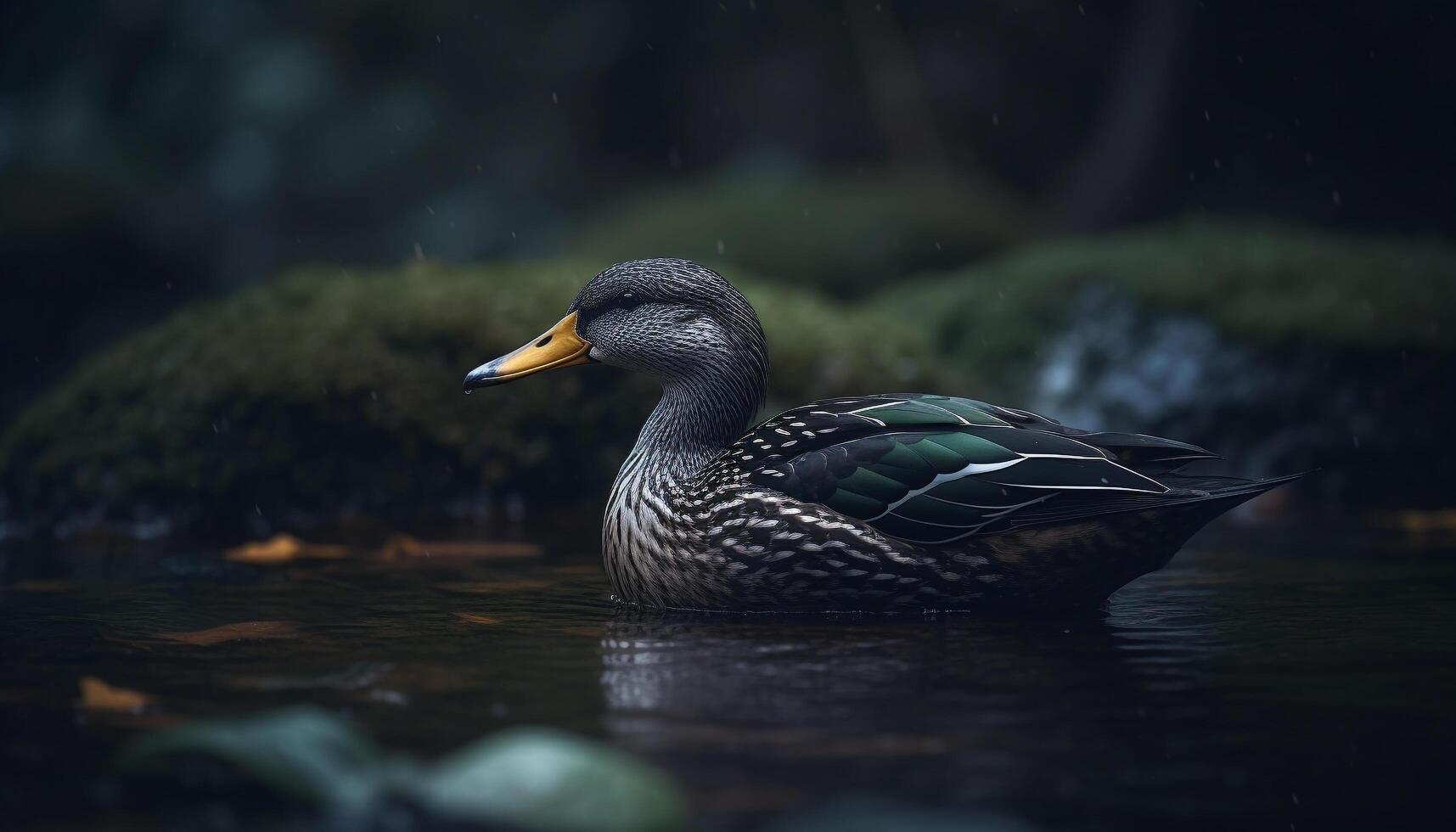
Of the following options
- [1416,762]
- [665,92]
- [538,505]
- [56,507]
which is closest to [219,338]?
[56,507]

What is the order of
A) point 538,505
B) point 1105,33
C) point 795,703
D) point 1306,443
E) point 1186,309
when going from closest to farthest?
point 795,703 < point 538,505 < point 1306,443 < point 1186,309 < point 1105,33

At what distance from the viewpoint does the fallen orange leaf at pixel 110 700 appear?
3.95 meters

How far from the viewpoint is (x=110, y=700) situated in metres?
3.97

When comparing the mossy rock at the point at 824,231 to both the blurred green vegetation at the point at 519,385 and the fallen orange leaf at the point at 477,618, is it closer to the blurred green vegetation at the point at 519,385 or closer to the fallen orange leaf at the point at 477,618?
the blurred green vegetation at the point at 519,385

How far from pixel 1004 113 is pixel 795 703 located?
13493mm

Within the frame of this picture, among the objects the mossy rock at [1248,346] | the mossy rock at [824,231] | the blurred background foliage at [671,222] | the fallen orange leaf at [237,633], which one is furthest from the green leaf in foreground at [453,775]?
the mossy rock at [824,231]

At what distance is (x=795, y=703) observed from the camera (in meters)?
3.96

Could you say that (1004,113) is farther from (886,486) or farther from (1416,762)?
(1416,762)

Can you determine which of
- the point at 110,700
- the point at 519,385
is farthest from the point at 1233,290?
the point at 110,700

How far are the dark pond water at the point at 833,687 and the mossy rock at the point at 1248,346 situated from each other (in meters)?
3.33

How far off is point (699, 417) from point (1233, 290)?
5978mm

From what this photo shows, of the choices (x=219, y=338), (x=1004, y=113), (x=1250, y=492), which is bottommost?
(x=1250, y=492)

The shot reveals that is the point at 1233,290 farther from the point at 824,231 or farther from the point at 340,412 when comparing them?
the point at 340,412

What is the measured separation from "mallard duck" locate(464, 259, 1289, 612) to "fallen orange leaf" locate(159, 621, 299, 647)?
1210 millimetres
